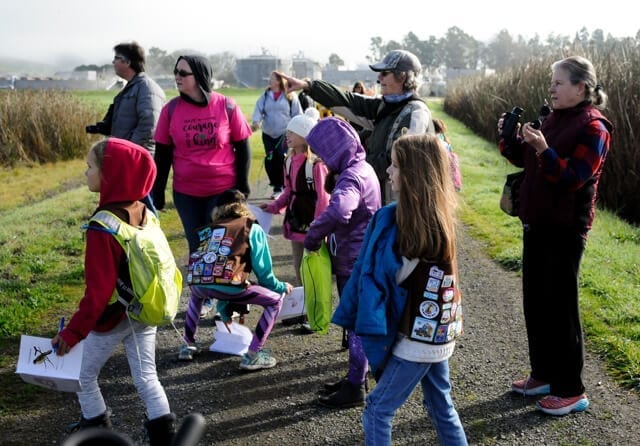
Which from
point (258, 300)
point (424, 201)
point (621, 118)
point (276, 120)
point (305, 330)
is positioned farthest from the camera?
point (276, 120)

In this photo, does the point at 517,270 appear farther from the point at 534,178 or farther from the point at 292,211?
the point at 534,178

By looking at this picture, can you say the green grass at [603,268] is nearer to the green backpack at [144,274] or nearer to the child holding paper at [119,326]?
the green backpack at [144,274]

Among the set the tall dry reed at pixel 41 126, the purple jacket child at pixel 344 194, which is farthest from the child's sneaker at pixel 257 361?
the tall dry reed at pixel 41 126

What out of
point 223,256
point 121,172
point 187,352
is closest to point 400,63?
point 223,256

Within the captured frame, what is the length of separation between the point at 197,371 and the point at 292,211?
1.55 metres

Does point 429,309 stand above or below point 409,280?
below

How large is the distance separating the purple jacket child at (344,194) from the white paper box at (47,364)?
57.8 inches

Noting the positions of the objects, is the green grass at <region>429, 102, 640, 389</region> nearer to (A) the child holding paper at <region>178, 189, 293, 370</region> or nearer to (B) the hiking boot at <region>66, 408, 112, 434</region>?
(A) the child holding paper at <region>178, 189, 293, 370</region>

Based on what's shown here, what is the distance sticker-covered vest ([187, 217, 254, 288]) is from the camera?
4559mm

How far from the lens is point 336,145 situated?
4.21 metres

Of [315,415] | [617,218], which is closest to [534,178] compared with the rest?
[315,415]

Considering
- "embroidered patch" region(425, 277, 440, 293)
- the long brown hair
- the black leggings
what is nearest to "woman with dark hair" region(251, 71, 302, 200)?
the black leggings

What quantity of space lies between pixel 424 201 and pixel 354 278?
1.66 ft

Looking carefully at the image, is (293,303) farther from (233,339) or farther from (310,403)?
(310,403)
